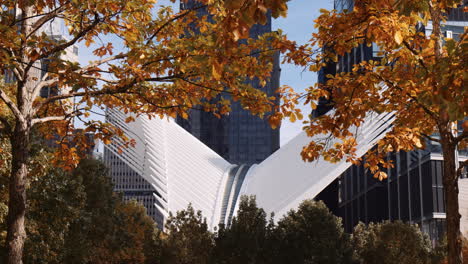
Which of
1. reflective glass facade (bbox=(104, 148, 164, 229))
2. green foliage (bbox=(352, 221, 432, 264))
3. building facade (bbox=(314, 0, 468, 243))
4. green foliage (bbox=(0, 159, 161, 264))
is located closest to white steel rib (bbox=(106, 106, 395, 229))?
green foliage (bbox=(352, 221, 432, 264))

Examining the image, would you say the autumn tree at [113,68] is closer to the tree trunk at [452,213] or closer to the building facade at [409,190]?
the tree trunk at [452,213]

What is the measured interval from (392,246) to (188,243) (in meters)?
13.0

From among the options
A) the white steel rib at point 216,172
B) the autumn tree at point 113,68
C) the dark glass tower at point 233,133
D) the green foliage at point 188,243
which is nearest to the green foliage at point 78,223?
the green foliage at point 188,243

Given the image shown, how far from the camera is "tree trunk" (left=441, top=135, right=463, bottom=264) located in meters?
9.31

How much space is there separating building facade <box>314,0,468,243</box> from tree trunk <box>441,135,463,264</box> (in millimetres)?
35456

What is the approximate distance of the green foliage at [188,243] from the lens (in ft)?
131

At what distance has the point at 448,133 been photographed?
9.93 metres

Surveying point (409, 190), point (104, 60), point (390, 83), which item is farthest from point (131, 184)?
point (390, 83)

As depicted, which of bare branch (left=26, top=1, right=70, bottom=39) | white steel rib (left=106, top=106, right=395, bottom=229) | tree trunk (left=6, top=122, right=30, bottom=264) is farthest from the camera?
white steel rib (left=106, top=106, right=395, bottom=229)

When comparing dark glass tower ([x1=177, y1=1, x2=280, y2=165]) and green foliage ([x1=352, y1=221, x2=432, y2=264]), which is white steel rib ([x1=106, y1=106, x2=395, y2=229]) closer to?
green foliage ([x1=352, y1=221, x2=432, y2=264])

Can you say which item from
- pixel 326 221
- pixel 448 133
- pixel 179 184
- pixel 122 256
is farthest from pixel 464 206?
pixel 448 133

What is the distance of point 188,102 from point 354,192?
226ft

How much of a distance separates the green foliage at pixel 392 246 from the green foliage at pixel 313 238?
2.30 metres

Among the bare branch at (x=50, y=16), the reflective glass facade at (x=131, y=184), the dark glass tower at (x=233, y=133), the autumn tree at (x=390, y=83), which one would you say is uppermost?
the dark glass tower at (x=233, y=133)
